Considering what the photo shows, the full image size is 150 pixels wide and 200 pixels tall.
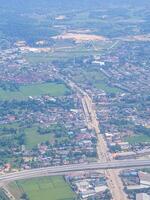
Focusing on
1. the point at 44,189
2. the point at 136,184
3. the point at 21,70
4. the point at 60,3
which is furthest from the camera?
the point at 60,3

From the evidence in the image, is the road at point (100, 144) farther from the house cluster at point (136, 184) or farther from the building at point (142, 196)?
the building at point (142, 196)

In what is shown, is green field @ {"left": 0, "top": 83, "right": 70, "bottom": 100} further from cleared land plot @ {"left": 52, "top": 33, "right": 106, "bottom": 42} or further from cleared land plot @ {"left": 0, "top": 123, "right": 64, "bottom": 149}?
cleared land plot @ {"left": 52, "top": 33, "right": 106, "bottom": 42}

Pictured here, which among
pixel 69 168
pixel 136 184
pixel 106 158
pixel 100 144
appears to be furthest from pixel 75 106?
pixel 136 184

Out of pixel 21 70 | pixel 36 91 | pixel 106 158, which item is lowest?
pixel 106 158

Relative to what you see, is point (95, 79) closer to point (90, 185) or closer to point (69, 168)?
point (69, 168)

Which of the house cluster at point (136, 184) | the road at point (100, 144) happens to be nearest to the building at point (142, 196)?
the house cluster at point (136, 184)

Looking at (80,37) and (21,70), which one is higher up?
(80,37)

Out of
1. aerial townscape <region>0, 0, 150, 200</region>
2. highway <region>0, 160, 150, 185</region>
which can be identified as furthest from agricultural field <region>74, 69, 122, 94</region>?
highway <region>0, 160, 150, 185</region>
